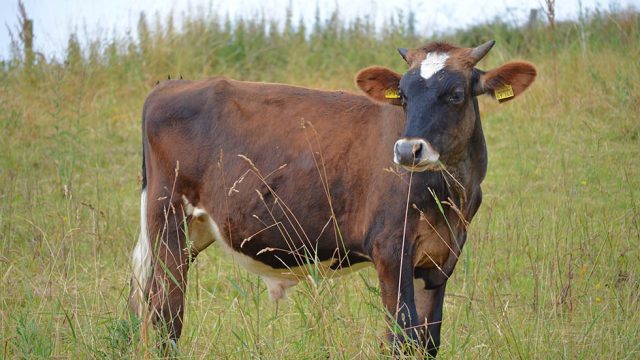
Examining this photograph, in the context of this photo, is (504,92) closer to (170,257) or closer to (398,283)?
(398,283)

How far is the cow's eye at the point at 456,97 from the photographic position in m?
4.45

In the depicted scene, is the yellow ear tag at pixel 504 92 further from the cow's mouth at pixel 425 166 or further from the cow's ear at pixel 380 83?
the cow's mouth at pixel 425 166

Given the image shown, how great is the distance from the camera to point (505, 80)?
469 cm

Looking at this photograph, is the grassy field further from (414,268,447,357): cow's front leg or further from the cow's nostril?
the cow's nostril

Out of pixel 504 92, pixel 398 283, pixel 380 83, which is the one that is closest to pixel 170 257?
pixel 398 283

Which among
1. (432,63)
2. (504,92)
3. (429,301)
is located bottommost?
(429,301)

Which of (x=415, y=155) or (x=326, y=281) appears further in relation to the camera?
(x=415, y=155)

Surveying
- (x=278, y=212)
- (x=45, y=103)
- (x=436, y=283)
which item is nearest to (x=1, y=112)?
(x=45, y=103)

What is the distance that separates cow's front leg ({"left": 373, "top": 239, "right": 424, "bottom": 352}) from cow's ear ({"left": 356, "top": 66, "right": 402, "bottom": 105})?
32.7 inches

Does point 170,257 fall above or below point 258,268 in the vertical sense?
above

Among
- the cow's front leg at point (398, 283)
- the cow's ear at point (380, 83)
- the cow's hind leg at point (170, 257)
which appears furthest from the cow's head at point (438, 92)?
the cow's hind leg at point (170, 257)

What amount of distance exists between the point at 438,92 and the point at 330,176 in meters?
0.78

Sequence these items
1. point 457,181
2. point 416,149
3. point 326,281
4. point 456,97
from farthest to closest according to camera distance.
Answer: point 456,97, point 457,181, point 416,149, point 326,281

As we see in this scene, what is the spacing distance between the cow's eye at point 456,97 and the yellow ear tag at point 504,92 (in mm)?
314
